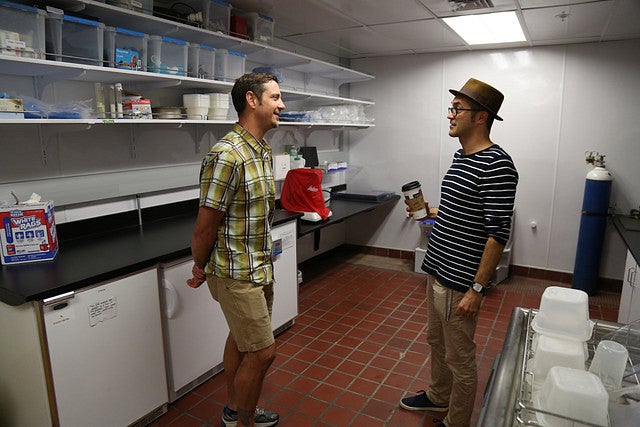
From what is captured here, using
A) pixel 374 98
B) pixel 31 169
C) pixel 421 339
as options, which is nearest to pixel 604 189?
pixel 421 339

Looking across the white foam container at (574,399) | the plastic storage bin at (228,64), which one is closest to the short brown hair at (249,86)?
the plastic storage bin at (228,64)

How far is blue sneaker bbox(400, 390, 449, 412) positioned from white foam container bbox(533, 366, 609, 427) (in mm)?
1698

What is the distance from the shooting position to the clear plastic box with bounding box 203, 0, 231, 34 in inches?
107

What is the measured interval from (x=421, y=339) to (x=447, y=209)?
1580mm

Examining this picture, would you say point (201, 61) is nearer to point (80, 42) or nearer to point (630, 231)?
point (80, 42)

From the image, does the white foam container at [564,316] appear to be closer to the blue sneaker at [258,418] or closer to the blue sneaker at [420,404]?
the blue sneaker at [420,404]

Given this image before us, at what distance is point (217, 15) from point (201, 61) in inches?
13.3

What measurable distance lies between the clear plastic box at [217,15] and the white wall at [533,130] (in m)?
2.58

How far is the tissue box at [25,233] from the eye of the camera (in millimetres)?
1928

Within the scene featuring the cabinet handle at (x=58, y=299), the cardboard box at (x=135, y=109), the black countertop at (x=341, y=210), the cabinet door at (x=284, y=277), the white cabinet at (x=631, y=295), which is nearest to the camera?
the cabinet handle at (x=58, y=299)

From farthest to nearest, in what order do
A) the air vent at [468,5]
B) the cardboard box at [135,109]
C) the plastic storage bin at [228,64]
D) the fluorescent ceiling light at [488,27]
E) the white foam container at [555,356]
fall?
the fluorescent ceiling light at [488,27] < the plastic storage bin at [228,64] < the air vent at [468,5] < the cardboard box at [135,109] < the white foam container at [555,356]

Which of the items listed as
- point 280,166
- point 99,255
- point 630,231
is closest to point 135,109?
point 99,255

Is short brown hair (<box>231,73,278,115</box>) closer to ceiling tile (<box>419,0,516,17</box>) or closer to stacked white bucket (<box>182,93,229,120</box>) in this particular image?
stacked white bucket (<box>182,93,229,120</box>)

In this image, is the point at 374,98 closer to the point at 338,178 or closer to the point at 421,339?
the point at 338,178
